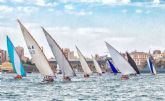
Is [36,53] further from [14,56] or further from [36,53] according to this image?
[14,56]

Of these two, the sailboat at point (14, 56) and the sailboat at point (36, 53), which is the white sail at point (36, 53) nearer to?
the sailboat at point (36, 53)

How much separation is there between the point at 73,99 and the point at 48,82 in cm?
3790

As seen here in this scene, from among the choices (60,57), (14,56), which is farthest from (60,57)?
(14,56)

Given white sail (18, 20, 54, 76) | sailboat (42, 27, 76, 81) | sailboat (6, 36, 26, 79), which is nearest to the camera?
white sail (18, 20, 54, 76)

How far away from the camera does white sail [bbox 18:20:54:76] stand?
94.8 m

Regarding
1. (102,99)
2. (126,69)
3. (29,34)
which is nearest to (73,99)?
(102,99)

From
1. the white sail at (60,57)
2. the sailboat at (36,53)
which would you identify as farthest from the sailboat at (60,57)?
the sailboat at (36,53)

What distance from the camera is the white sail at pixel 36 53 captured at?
311 feet

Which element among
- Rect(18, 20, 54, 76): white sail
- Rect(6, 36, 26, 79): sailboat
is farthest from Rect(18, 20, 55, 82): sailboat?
Rect(6, 36, 26, 79): sailboat

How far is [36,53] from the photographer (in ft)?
320

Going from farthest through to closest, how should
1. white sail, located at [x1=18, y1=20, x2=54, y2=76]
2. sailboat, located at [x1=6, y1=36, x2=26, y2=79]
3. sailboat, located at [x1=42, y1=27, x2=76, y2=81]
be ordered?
1. sailboat, located at [x1=6, y1=36, x2=26, y2=79]
2. sailboat, located at [x1=42, y1=27, x2=76, y2=81]
3. white sail, located at [x1=18, y1=20, x2=54, y2=76]

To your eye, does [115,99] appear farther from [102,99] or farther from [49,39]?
[49,39]

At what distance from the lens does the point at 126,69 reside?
129 metres

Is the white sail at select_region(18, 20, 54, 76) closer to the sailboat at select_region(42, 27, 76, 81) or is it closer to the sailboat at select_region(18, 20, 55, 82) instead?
the sailboat at select_region(18, 20, 55, 82)
